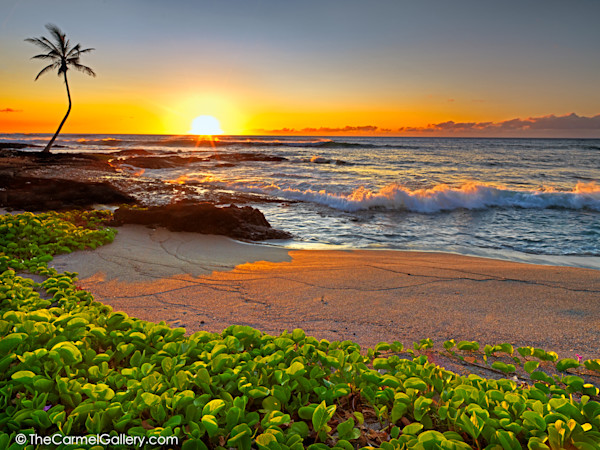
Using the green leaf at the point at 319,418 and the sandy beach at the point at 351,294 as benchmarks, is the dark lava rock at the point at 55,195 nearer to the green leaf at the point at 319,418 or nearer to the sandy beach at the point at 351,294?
the sandy beach at the point at 351,294

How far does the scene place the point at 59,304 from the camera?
2949 millimetres

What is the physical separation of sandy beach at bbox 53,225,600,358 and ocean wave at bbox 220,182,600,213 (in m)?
5.15

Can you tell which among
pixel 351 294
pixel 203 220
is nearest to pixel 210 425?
pixel 351 294

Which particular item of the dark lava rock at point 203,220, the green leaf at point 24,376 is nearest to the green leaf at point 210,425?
the green leaf at point 24,376

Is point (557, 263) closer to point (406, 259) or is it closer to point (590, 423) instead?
point (406, 259)

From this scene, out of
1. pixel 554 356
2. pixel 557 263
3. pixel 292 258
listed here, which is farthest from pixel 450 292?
pixel 557 263

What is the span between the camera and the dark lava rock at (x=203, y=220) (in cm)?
649

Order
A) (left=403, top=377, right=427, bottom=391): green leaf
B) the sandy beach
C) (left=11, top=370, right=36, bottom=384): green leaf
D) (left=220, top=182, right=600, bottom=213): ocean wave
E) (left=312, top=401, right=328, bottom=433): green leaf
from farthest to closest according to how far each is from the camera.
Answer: (left=220, top=182, right=600, bottom=213): ocean wave
the sandy beach
(left=403, top=377, right=427, bottom=391): green leaf
(left=11, top=370, right=36, bottom=384): green leaf
(left=312, top=401, right=328, bottom=433): green leaf

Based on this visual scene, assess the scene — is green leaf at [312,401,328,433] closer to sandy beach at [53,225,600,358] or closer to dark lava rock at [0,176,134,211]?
sandy beach at [53,225,600,358]

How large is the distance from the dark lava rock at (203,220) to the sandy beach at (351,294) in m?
0.89

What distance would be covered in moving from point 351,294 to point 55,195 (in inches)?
322

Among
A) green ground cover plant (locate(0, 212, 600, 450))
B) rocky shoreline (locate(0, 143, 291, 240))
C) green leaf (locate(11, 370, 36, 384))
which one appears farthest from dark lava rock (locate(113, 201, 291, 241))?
green leaf (locate(11, 370, 36, 384))

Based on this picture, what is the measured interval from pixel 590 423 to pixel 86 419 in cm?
211

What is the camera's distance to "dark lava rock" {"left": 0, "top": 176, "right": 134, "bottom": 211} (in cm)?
814
